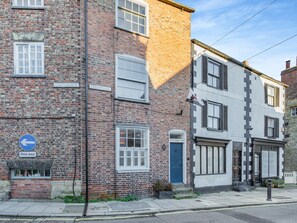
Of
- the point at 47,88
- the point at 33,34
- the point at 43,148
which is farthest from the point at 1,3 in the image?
the point at 43,148

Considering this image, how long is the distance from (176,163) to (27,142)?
750cm

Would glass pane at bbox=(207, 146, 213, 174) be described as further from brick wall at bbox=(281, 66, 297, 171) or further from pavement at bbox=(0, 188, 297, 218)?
brick wall at bbox=(281, 66, 297, 171)

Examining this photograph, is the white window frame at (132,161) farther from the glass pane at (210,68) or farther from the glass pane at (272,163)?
the glass pane at (272,163)

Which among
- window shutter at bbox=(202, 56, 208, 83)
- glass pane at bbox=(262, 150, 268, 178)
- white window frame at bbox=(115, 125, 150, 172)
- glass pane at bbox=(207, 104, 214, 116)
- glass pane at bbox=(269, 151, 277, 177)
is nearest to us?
white window frame at bbox=(115, 125, 150, 172)

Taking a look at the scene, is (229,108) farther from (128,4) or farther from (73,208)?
(73,208)

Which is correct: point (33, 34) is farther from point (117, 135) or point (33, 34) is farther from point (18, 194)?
point (18, 194)

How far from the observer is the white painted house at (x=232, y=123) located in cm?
1538

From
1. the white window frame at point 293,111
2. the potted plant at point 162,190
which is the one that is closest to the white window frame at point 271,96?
the white window frame at point 293,111

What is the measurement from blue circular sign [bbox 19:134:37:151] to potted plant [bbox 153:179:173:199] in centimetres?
597

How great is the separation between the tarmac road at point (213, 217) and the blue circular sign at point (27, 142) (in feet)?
10.6

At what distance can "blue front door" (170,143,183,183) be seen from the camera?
1388cm

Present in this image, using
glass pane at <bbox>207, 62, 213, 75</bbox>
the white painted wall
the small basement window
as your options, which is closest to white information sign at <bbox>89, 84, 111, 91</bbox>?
the small basement window

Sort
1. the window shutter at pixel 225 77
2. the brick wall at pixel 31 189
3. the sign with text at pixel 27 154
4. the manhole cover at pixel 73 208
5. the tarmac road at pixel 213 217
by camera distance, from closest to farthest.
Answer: the tarmac road at pixel 213 217 < the manhole cover at pixel 73 208 < the brick wall at pixel 31 189 < the sign with text at pixel 27 154 < the window shutter at pixel 225 77

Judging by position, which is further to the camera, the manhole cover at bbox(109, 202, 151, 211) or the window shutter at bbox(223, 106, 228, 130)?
the window shutter at bbox(223, 106, 228, 130)
